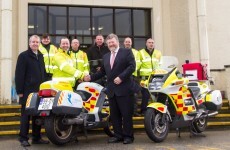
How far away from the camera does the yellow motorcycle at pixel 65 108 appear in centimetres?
605

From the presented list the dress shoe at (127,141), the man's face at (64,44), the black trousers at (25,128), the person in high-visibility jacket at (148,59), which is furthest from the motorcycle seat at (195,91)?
the black trousers at (25,128)

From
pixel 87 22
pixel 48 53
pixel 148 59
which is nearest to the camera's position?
pixel 48 53

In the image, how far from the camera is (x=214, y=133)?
8211 mm

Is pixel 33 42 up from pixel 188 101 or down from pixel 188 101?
up

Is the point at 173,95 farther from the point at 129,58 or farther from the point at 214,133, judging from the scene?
the point at 214,133

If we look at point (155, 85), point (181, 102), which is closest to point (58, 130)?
point (155, 85)

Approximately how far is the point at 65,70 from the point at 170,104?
2.10 meters

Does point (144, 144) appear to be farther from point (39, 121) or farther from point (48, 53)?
point (48, 53)

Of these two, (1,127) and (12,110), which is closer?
(1,127)

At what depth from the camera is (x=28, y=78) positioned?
6.70 metres

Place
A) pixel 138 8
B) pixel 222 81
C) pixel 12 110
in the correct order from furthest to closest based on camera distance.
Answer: pixel 138 8
pixel 222 81
pixel 12 110

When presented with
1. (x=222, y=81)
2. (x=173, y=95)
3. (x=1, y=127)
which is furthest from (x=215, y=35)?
(x=1, y=127)

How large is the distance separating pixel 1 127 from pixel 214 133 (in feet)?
15.3

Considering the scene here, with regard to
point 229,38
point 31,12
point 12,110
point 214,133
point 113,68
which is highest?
point 31,12
